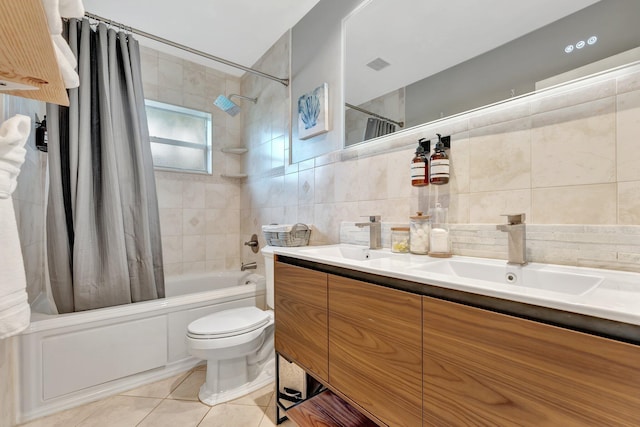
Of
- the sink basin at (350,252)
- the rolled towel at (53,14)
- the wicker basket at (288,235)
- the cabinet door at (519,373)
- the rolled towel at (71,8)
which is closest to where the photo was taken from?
the cabinet door at (519,373)

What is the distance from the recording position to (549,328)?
0.53 m

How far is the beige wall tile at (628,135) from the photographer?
0.79 meters

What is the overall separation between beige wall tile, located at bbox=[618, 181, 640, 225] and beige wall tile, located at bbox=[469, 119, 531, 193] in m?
0.23

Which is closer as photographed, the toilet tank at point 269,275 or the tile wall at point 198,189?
the toilet tank at point 269,275

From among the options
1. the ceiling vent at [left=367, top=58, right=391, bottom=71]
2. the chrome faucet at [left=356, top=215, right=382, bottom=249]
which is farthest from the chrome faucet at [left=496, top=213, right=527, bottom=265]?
the ceiling vent at [left=367, top=58, right=391, bottom=71]

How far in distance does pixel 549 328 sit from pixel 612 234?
535 millimetres

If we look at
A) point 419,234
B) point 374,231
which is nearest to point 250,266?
point 374,231

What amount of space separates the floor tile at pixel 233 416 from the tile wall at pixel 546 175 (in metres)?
1.24

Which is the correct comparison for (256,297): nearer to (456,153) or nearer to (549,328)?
(456,153)

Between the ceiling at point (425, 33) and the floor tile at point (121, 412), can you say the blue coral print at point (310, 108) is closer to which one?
the ceiling at point (425, 33)

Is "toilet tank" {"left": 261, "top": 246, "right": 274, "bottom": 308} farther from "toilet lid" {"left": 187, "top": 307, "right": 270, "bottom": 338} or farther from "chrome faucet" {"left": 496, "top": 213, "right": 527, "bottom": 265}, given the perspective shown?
"chrome faucet" {"left": 496, "top": 213, "right": 527, "bottom": 265}

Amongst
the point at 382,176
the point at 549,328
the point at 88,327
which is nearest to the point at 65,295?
the point at 88,327

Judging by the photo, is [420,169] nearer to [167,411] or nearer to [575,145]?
[575,145]

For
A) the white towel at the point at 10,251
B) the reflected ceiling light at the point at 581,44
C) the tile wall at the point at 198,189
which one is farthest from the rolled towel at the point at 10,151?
the tile wall at the point at 198,189
